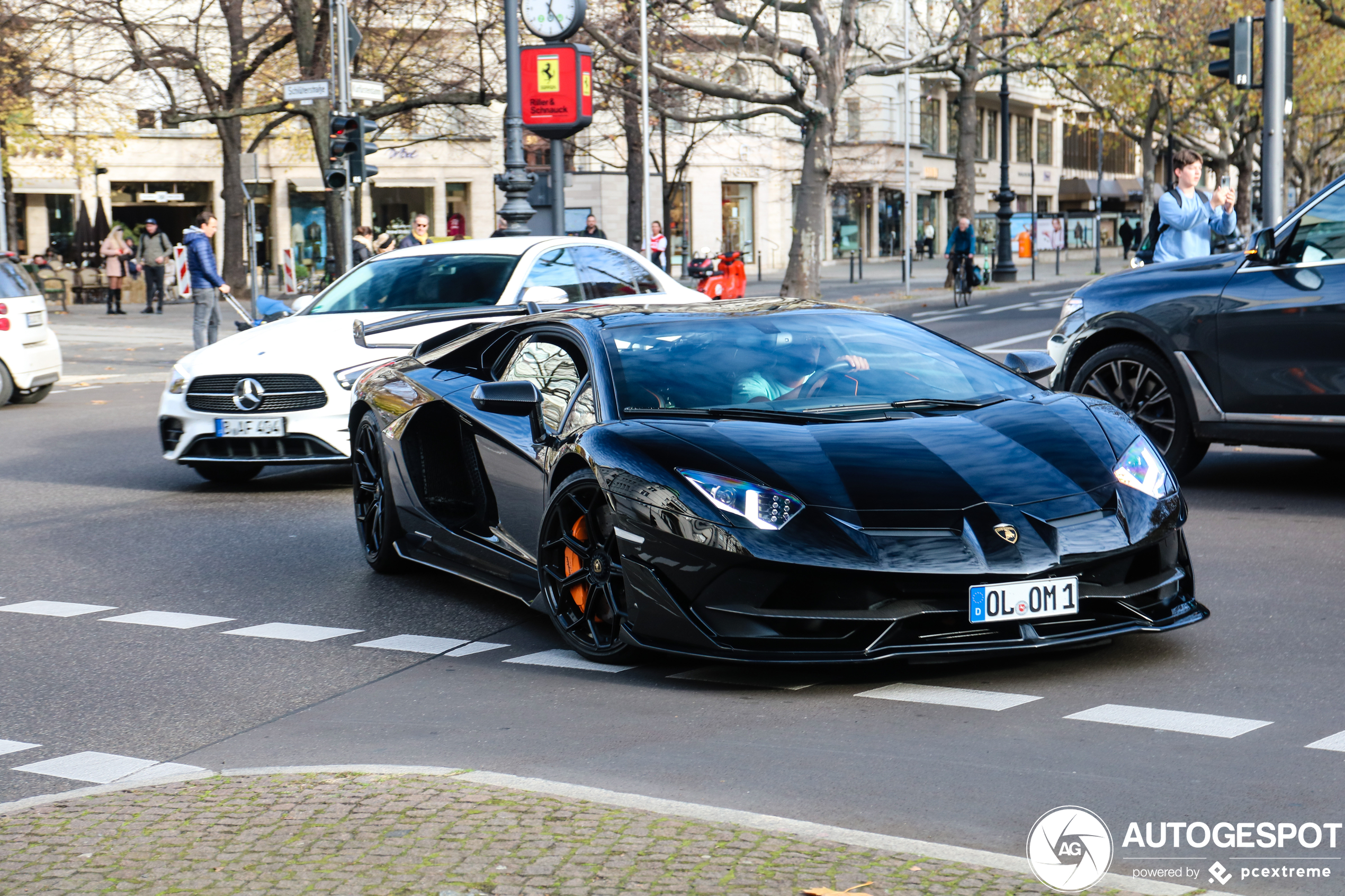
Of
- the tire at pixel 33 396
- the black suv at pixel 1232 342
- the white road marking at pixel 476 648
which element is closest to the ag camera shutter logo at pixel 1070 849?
the white road marking at pixel 476 648

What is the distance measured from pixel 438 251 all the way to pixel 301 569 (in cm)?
420

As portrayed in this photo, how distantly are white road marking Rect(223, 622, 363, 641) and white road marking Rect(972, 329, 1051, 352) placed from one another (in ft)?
48.9

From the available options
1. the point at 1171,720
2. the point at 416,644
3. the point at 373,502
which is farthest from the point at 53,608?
the point at 1171,720

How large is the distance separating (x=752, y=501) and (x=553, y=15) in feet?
54.2

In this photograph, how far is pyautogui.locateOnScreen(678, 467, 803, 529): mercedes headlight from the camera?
5.43 m

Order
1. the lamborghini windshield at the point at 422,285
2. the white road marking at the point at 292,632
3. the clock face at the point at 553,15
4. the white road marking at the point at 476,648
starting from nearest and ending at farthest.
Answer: the white road marking at the point at 476,648
the white road marking at the point at 292,632
the lamborghini windshield at the point at 422,285
the clock face at the point at 553,15

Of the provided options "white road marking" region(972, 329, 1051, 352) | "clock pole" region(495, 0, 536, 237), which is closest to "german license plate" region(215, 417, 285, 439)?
"clock pole" region(495, 0, 536, 237)

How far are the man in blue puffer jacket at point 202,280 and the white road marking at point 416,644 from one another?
15061 mm

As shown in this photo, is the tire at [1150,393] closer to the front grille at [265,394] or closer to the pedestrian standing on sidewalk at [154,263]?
the front grille at [265,394]

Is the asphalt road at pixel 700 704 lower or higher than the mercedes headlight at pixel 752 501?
lower

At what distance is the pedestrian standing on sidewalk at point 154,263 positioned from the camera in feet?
117

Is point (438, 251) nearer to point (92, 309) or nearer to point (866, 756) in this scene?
point (866, 756)

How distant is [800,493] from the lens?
5480 millimetres

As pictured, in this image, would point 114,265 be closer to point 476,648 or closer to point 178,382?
point 178,382
